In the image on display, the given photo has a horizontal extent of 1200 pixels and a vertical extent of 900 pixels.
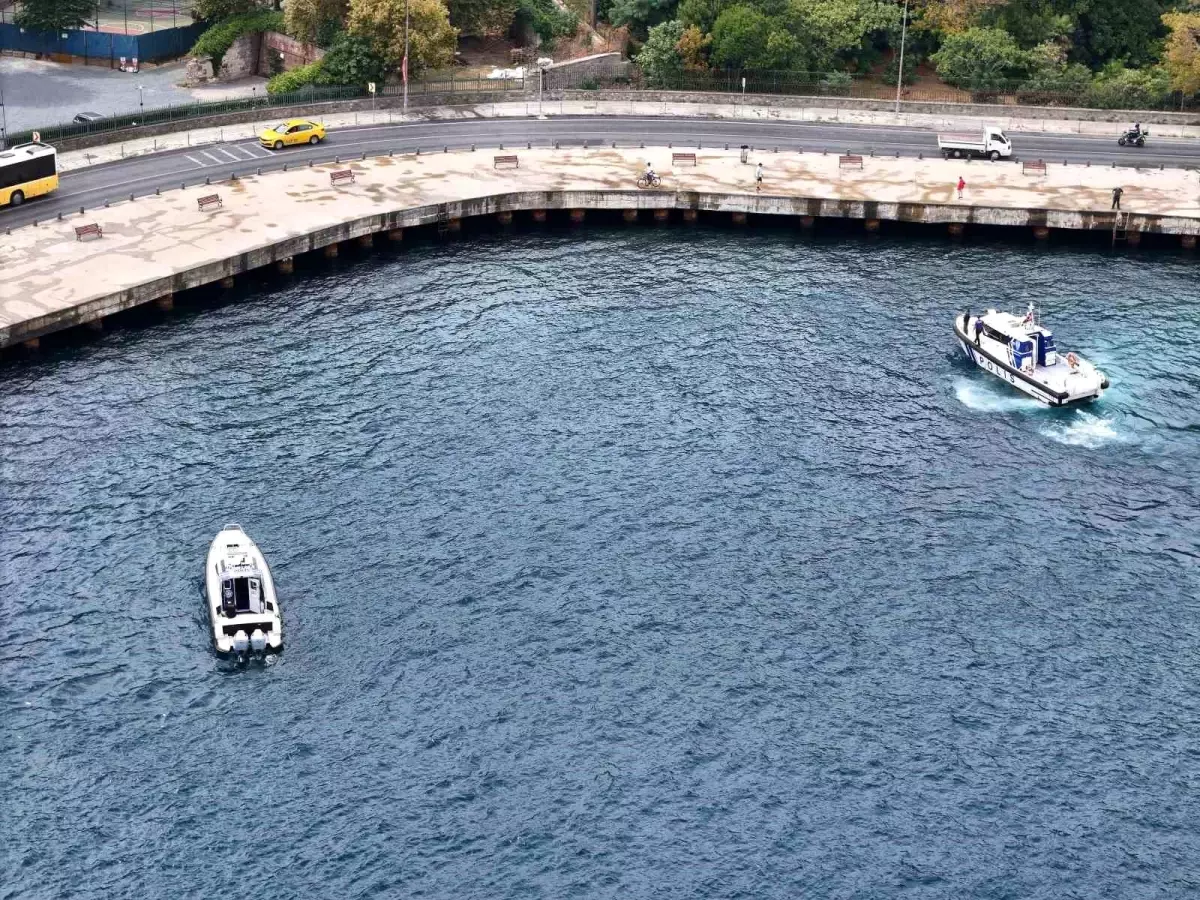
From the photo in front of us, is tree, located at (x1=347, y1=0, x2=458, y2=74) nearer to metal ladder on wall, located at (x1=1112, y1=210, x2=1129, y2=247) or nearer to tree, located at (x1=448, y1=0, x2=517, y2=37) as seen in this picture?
tree, located at (x1=448, y1=0, x2=517, y2=37)

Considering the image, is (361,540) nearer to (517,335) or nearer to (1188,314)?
(517,335)

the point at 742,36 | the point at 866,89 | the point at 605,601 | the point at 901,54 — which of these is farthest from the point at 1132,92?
the point at 605,601

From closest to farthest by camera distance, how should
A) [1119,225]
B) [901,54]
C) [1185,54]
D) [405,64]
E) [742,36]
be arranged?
[1119,225] → [405,64] → [1185,54] → [901,54] → [742,36]

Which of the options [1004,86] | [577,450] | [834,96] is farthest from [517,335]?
[1004,86]

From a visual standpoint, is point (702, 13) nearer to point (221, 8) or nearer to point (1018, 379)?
point (221, 8)

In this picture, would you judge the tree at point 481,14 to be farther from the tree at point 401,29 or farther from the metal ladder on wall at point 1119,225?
the metal ladder on wall at point 1119,225

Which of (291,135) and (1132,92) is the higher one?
(1132,92)

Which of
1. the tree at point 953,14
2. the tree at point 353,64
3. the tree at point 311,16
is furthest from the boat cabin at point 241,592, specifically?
the tree at point 953,14
